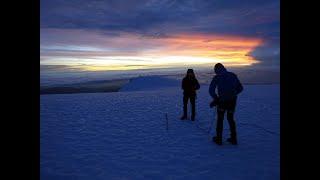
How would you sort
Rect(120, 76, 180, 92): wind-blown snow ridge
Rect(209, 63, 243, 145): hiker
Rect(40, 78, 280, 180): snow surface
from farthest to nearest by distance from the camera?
Rect(120, 76, 180, 92): wind-blown snow ridge
Rect(209, 63, 243, 145): hiker
Rect(40, 78, 280, 180): snow surface

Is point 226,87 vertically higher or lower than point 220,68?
lower

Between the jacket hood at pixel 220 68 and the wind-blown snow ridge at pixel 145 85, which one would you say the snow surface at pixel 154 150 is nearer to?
the jacket hood at pixel 220 68

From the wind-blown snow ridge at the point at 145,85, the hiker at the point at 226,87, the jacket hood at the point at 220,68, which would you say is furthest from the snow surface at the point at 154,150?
the wind-blown snow ridge at the point at 145,85

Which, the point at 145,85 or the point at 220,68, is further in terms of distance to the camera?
the point at 145,85

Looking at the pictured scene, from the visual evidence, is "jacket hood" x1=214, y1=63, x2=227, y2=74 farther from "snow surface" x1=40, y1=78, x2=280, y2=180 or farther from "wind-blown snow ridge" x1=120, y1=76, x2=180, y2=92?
"wind-blown snow ridge" x1=120, y1=76, x2=180, y2=92

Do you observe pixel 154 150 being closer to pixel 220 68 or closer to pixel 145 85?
pixel 220 68

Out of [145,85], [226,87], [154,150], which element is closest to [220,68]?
[226,87]

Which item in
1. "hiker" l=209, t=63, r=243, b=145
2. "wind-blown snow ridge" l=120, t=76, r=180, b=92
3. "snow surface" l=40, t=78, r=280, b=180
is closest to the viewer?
"snow surface" l=40, t=78, r=280, b=180

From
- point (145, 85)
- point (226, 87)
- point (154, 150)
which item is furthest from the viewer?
point (145, 85)

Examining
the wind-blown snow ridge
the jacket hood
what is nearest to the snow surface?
the jacket hood

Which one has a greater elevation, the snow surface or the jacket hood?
the jacket hood

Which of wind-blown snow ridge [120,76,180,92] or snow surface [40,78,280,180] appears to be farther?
wind-blown snow ridge [120,76,180,92]
